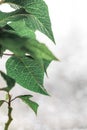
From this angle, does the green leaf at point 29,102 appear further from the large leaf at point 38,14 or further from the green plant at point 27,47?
the large leaf at point 38,14

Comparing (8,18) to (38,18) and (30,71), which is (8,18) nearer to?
(38,18)

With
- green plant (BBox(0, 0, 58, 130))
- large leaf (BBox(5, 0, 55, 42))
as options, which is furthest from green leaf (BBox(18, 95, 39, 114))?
large leaf (BBox(5, 0, 55, 42))

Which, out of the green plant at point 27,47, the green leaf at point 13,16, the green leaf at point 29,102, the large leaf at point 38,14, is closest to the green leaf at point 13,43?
the green plant at point 27,47

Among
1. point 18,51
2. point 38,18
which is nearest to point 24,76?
point 38,18

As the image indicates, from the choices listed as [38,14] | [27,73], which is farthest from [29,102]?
[38,14]

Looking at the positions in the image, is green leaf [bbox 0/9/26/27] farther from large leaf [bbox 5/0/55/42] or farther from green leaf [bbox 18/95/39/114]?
green leaf [bbox 18/95/39/114]

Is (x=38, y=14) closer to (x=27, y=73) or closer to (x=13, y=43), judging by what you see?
(x=27, y=73)
